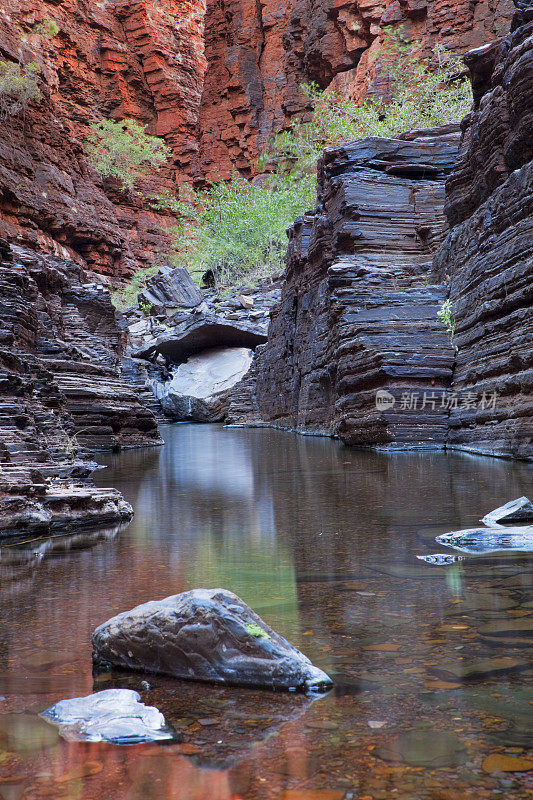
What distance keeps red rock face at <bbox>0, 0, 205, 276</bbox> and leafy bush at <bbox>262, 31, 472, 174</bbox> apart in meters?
16.7

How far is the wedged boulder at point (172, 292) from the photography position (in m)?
44.1

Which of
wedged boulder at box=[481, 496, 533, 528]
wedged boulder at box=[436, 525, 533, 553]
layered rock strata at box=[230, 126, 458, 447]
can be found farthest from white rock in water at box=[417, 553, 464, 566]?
layered rock strata at box=[230, 126, 458, 447]

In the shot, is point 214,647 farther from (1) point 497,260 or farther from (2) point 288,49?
(2) point 288,49

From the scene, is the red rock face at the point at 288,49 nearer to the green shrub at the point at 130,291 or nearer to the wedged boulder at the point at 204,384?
the green shrub at the point at 130,291

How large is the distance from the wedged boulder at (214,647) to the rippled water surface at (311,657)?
55 mm

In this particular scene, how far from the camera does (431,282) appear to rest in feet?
48.7

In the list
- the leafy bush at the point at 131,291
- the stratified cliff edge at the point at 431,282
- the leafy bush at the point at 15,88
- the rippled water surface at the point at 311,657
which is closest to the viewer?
the rippled water surface at the point at 311,657

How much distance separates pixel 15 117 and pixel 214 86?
79.5 ft

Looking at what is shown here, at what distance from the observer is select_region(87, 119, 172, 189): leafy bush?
2288 inches

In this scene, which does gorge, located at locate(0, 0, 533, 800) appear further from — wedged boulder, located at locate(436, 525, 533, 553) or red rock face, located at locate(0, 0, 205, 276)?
red rock face, located at locate(0, 0, 205, 276)

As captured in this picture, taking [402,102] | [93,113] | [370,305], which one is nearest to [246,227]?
[402,102]

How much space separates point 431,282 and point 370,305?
2.01m

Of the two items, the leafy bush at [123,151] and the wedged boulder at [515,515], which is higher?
the leafy bush at [123,151]

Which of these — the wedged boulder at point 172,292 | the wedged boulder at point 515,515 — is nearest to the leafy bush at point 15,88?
the wedged boulder at point 172,292
